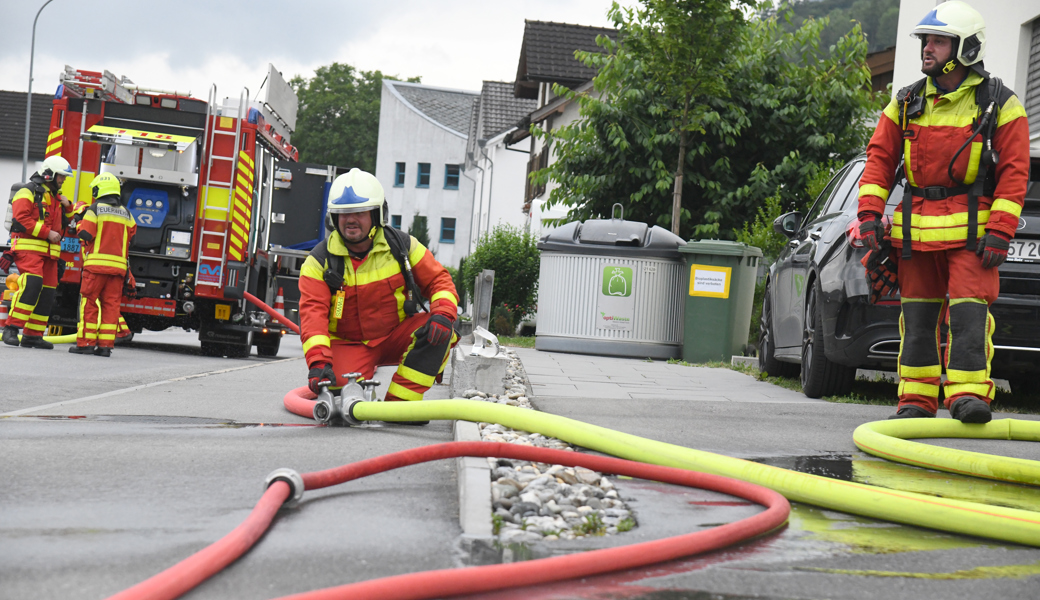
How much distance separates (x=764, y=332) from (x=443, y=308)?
460 centimetres

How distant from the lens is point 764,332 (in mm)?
9438

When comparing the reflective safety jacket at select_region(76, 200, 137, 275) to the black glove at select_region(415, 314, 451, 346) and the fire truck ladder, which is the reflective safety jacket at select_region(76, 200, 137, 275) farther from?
the black glove at select_region(415, 314, 451, 346)

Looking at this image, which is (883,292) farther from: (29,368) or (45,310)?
(45,310)

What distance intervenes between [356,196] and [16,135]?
5105cm

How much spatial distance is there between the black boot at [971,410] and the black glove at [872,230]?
34.9 inches

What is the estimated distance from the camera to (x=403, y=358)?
5.69 metres

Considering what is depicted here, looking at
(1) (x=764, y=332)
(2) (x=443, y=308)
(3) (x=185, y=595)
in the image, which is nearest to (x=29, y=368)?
(2) (x=443, y=308)

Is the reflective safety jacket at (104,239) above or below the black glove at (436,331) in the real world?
above

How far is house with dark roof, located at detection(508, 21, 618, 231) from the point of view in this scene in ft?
101

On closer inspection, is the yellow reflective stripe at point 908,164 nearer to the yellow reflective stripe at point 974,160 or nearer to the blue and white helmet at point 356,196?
the yellow reflective stripe at point 974,160

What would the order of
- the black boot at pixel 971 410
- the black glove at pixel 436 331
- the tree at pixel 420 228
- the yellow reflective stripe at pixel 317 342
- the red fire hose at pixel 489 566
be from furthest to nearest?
the tree at pixel 420 228 < the black glove at pixel 436 331 < the yellow reflective stripe at pixel 317 342 < the black boot at pixel 971 410 < the red fire hose at pixel 489 566

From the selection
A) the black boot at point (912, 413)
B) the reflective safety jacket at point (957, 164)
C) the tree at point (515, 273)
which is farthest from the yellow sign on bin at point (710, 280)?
the tree at point (515, 273)

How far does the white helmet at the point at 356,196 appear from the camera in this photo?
18.0 feet

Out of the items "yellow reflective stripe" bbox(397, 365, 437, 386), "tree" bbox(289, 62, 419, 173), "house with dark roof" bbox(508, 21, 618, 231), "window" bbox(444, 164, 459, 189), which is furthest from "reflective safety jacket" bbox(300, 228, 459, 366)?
"tree" bbox(289, 62, 419, 173)
